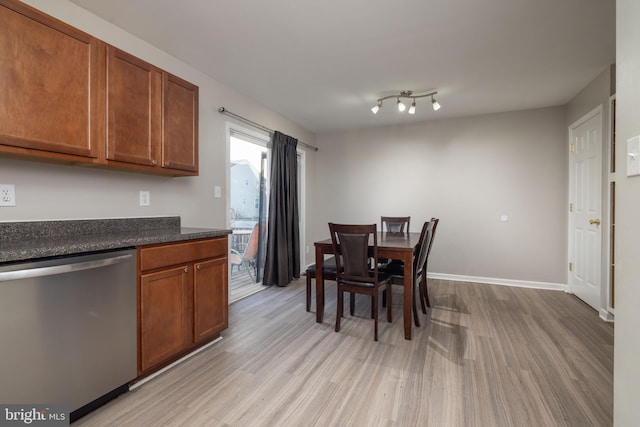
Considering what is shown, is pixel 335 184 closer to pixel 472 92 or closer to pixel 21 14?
pixel 472 92

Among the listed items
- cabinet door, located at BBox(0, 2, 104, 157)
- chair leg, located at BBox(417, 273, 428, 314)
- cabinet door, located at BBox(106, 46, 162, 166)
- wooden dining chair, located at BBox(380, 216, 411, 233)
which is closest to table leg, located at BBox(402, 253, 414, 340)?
chair leg, located at BBox(417, 273, 428, 314)

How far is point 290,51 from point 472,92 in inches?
86.2

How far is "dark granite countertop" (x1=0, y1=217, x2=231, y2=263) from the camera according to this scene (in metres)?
1.29

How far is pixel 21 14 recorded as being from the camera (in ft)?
4.74

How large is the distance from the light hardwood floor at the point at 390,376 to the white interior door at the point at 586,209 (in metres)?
0.56

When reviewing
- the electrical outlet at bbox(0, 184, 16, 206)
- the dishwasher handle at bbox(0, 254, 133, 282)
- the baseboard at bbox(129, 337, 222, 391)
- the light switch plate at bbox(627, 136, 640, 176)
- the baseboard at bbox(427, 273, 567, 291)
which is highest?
the light switch plate at bbox(627, 136, 640, 176)

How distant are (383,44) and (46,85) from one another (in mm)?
2264

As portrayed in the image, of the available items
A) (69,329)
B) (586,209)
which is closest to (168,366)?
(69,329)

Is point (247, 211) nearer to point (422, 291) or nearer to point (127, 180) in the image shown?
point (127, 180)

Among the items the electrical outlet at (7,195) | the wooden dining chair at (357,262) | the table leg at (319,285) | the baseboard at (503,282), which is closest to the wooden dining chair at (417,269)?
the wooden dining chair at (357,262)

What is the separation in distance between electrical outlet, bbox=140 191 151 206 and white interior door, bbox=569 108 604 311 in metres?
4.26

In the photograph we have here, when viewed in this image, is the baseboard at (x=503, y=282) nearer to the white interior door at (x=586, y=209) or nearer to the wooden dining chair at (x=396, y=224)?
the white interior door at (x=586, y=209)

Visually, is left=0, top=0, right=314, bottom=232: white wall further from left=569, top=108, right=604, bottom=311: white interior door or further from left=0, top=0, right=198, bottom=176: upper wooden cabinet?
left=569, top=108, right=604, bottom=311: white interior door

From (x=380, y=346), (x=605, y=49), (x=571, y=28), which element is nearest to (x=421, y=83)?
(x=571, y=28)
